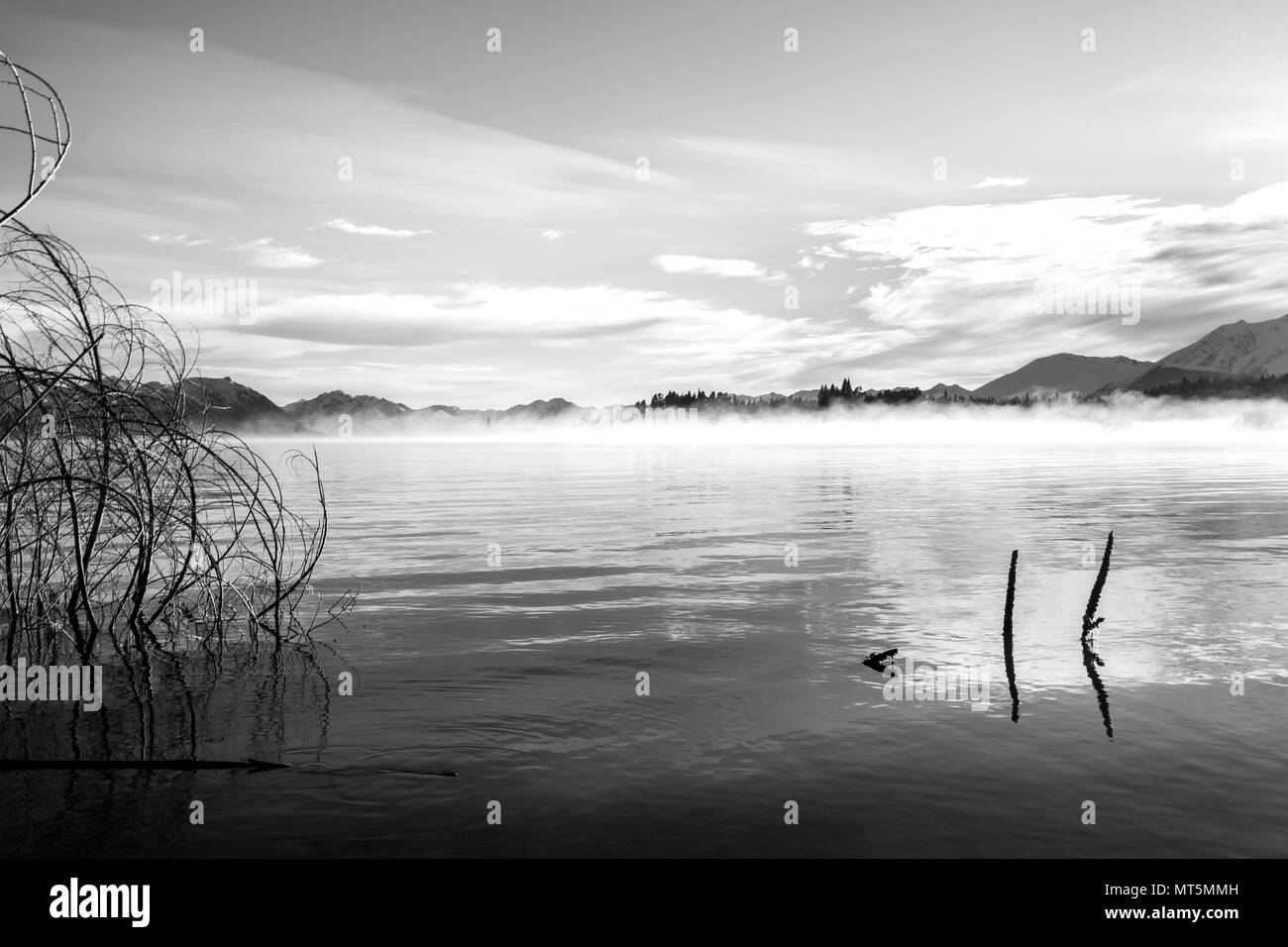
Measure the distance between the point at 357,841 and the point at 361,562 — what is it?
79.7ft

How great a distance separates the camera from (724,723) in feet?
53.3

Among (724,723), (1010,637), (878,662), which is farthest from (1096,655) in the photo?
(724,723)

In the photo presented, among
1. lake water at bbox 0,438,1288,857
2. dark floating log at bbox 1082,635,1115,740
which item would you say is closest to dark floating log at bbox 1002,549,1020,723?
lake water at bbox 0,438,1288,857

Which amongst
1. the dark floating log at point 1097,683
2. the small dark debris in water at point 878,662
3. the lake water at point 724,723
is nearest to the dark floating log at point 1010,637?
the lake water at point 724,723

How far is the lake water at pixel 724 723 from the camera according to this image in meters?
11.9

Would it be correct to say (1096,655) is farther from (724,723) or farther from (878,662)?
(724,723)

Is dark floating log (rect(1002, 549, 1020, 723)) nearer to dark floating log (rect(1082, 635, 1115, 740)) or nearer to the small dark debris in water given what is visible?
dark floating log (rect(1082, 635, 1115, 740))

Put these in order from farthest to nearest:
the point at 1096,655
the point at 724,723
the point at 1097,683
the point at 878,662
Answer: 1. the point at 1096,655
2. the point at 878,662
3. the point at 1097,683
4. the point at 724,723

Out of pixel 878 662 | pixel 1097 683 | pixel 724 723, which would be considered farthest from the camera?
pixel 878 662
